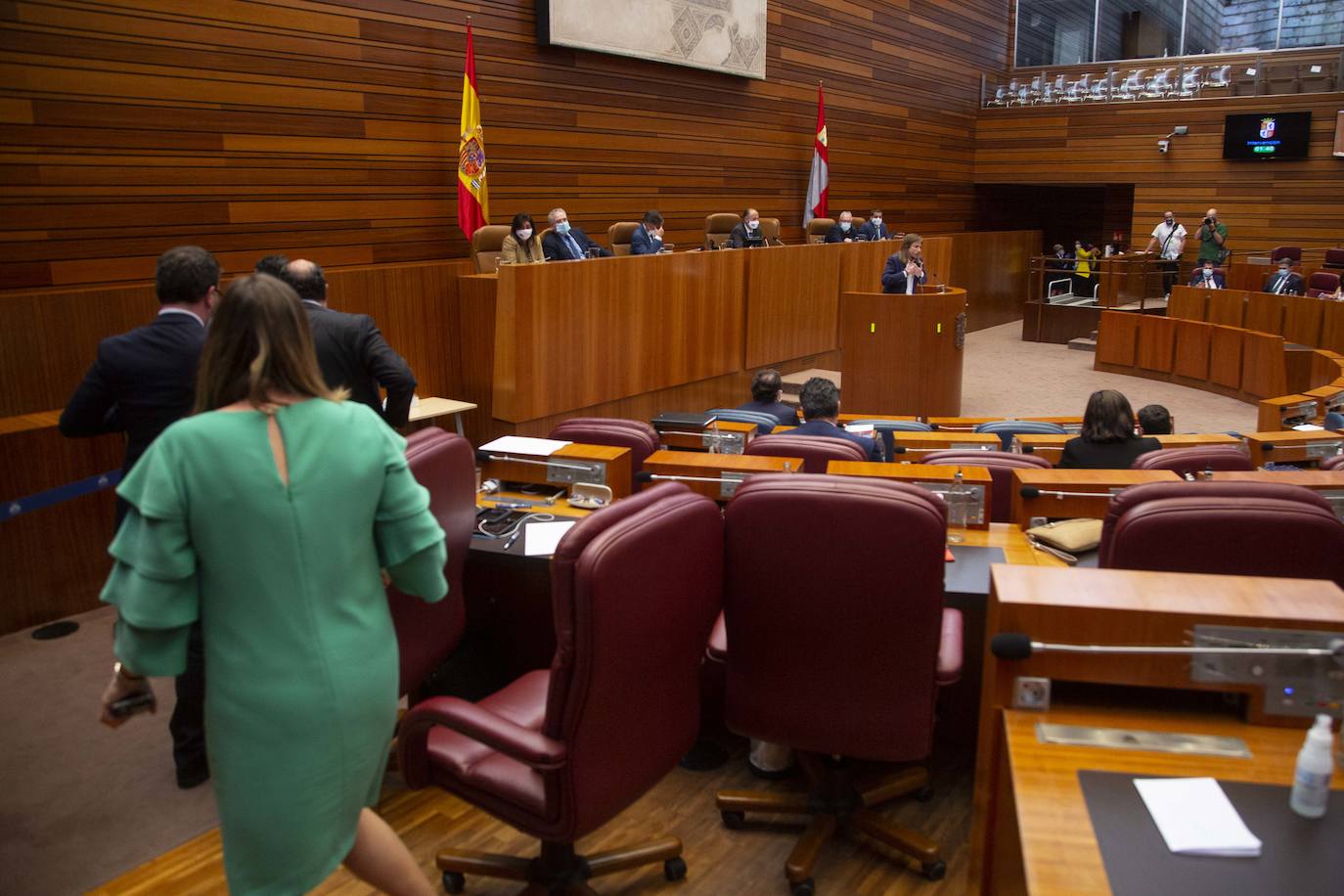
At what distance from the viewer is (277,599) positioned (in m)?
1.61

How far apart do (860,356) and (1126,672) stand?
22.9 feet

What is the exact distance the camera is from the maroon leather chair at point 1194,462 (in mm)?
3408

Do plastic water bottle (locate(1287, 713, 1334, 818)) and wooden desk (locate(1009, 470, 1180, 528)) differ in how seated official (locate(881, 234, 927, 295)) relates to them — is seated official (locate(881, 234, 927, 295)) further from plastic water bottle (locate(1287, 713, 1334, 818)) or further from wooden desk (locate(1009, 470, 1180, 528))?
plastic water bottle (locate(1287, 713, 1334, 818))

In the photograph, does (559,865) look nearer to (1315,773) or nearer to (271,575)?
(271,575)

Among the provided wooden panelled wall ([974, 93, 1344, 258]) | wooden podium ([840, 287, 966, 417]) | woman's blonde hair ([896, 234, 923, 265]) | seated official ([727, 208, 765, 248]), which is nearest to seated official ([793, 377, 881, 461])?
wooden podium ([840, 287, 966, 417])

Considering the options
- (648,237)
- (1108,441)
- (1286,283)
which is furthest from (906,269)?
(1108,441)

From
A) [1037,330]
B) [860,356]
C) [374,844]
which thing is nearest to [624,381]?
[860,356]

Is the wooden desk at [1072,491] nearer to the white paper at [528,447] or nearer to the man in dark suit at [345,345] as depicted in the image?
the white paper at [528,447]

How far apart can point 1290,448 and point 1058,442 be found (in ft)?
2.97

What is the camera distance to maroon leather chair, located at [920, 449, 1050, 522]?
3467 mm

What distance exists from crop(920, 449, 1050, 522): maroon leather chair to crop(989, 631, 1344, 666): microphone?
1.70 m

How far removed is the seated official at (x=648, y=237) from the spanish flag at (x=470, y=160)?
1.32 meters

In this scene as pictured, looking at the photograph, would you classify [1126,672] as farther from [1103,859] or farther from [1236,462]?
[1236,462]

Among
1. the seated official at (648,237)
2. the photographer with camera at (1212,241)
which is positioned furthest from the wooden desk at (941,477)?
the photographer with camera at (1212,241)
